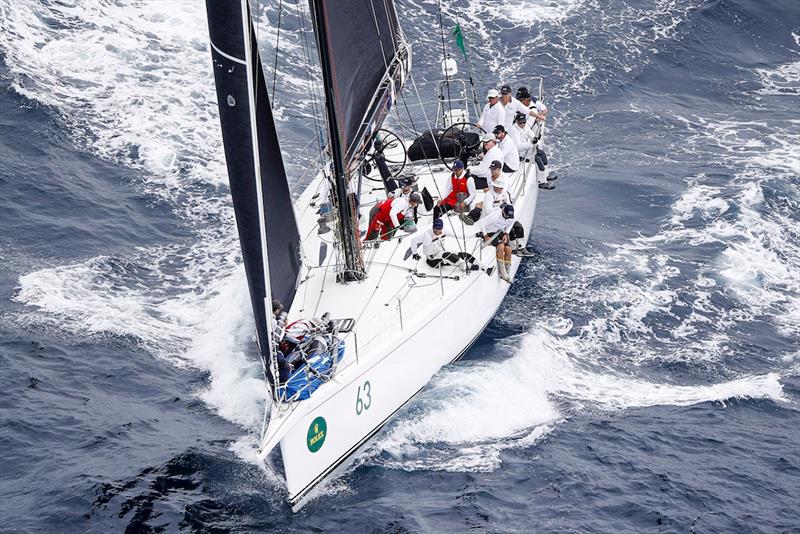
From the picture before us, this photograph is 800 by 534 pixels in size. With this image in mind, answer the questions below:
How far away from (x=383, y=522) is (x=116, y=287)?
8.17 m

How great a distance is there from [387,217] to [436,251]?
54.6 inches

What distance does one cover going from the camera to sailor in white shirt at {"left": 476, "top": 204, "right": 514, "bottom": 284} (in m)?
20.0

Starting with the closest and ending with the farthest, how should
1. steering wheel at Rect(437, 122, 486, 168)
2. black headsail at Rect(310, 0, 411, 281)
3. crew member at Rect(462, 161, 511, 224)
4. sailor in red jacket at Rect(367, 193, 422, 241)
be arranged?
black headsail at Rect(310, 0, 411, 281)
sailor in red jacket at Rect(367, 193, 422, 241)
crew member at Rect(462, 161, 511, 224)
steering wheel at Rect(437, 122, 486, 168)

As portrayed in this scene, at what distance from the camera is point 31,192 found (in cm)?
2309

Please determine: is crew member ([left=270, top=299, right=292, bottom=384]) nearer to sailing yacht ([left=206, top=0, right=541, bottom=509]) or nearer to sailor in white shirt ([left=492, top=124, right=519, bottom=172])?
sailing yacht ([left=206, top=0, right=541, bottom=509])

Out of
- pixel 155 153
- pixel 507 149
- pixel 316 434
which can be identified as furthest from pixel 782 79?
pixel 316 434

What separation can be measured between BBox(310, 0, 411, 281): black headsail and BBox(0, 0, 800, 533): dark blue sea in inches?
135

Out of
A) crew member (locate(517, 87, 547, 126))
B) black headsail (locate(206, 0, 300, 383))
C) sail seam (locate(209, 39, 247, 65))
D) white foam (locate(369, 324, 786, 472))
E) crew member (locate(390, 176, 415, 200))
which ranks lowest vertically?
white foam (locate(369, 324, 786, 472))

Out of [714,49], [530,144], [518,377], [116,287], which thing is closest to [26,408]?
[116,287]

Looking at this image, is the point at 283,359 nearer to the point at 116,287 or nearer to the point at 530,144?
the point at 116,287

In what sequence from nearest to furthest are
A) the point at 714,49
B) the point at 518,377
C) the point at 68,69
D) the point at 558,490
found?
the point at 558,490, the point at 518,377, the point at 68,69, the point at 714,49

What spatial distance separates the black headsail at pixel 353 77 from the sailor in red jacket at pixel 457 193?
1959mm

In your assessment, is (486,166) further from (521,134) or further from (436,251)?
(436,251)

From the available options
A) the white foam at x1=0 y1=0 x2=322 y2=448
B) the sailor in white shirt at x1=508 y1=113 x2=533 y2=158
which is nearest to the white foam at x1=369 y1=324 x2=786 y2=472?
the white foam at x1=0 y1=0 x2=322 y2=448
